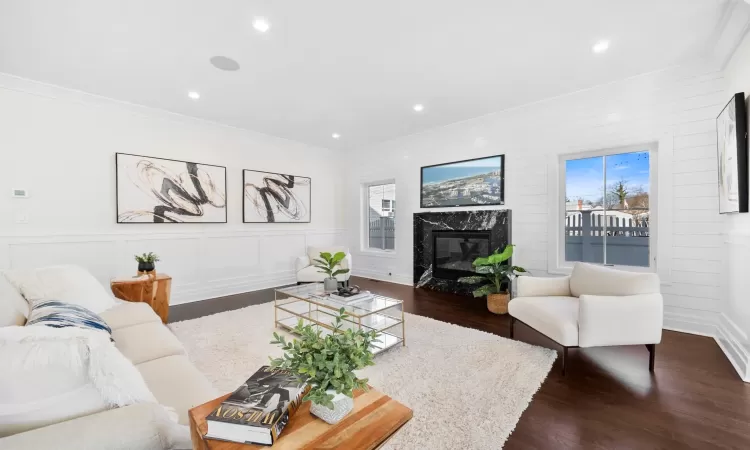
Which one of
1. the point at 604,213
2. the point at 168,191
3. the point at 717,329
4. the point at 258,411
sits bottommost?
the point at 717,329

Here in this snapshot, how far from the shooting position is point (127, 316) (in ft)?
7.67

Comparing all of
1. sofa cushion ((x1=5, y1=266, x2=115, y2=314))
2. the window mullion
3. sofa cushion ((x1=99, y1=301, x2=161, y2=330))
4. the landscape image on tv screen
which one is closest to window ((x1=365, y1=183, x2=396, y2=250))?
the landscape image on tv screen

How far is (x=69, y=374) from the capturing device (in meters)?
0.87

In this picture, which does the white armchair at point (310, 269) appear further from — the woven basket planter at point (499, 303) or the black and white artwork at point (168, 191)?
the woven basket planter at point (499, 303)

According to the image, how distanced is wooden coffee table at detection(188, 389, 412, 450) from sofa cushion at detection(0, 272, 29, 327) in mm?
1220

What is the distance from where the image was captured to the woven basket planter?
3.79m

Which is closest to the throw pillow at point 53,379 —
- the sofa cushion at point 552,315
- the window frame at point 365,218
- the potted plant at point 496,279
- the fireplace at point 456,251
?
the sofa cushion at point 552,315

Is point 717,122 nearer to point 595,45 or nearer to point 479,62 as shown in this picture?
point 595,45

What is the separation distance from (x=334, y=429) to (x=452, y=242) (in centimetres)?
427

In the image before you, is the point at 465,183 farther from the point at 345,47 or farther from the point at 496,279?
the point at 345,47

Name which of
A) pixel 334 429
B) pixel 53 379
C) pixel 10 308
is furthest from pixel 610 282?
pixel 10 308

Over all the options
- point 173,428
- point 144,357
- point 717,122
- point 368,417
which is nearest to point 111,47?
point 144,357

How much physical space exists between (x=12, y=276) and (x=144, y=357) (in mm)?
1236

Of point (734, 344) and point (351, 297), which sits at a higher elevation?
point (351, 297)
